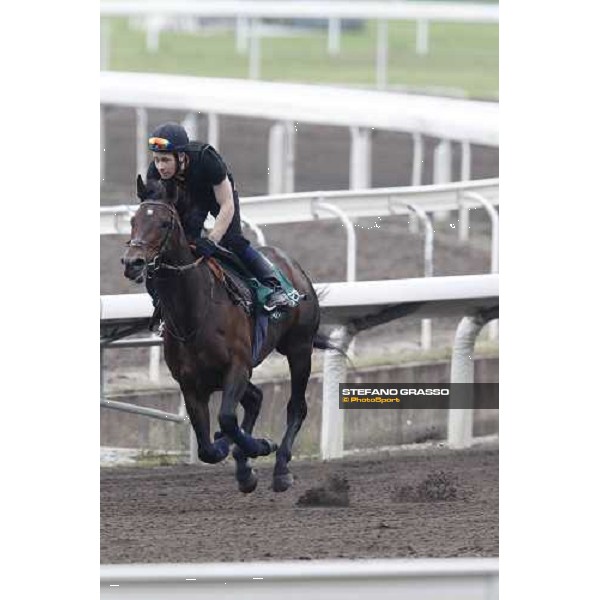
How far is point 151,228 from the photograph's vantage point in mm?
6922

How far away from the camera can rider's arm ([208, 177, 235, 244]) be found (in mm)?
7199

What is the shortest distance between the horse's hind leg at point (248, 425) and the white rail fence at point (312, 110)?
3.72 m

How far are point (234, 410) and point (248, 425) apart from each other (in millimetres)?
287

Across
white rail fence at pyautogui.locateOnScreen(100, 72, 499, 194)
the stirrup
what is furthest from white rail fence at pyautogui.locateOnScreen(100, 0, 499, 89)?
the stirrup

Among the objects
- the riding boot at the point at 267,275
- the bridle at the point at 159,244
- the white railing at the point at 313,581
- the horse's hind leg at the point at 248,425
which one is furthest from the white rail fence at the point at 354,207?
the white railing at the point at 313,581

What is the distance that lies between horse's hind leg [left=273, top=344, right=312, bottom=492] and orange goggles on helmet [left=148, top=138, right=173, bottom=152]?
103 centimetres

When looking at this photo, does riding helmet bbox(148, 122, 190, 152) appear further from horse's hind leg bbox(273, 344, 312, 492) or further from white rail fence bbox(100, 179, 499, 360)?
white rail fence bbox(100, 179, 499, 360)

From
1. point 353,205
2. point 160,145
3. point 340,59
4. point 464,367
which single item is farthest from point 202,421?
point 340,59

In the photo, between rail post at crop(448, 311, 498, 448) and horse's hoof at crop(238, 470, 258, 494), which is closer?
horse's hoof at crop(238, 470, 258, 494)

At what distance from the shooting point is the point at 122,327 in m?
7.90

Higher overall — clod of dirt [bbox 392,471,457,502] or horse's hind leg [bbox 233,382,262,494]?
horse's hind leg [bbox 233,382,262,494]

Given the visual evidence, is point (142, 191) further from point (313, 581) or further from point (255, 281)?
point (313, 581)

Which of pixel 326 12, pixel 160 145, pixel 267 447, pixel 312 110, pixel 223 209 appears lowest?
pixel 267 447
